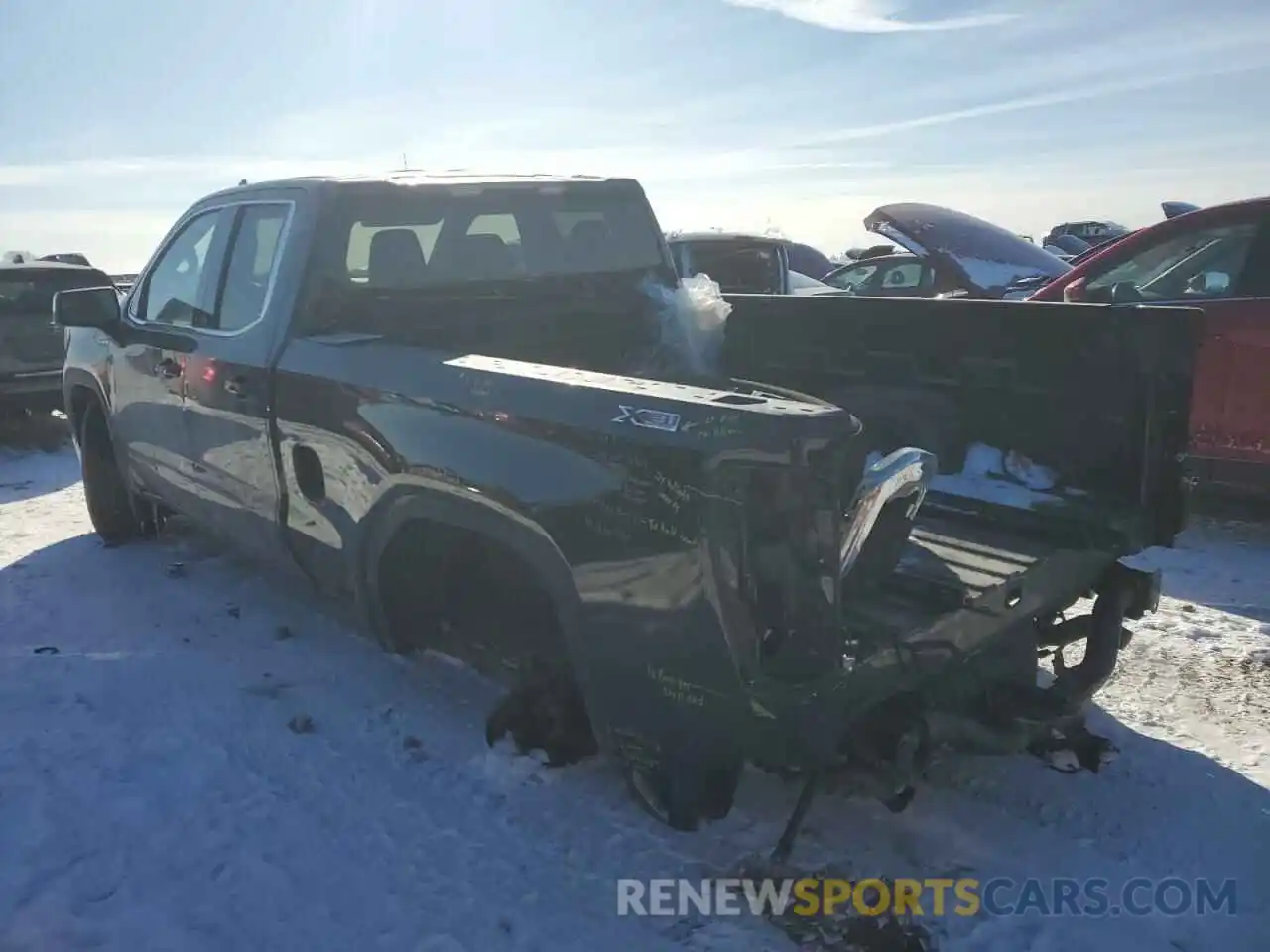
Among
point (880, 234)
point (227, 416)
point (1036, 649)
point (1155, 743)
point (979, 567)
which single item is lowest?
point (1155, 743)

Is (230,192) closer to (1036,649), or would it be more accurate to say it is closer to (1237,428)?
(1036,649)

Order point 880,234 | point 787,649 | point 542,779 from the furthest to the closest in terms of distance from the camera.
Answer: point 880,234 < point 542,779 < point 787,649

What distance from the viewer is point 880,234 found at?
9.05 m

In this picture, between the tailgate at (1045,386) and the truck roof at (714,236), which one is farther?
the truck roof at (714,236)

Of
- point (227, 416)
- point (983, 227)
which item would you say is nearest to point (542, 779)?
point (227, 416)

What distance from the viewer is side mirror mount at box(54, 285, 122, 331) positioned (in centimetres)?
495

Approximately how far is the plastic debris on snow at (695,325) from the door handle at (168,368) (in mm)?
2132

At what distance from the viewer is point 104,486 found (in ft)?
A: 19.9

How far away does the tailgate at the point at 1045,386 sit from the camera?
3.42 m

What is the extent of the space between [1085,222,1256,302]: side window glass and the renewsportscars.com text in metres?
4.31

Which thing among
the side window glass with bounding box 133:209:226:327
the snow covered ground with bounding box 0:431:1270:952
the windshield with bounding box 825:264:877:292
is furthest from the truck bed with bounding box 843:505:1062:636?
the windshield with bounding box 825:264:877:292

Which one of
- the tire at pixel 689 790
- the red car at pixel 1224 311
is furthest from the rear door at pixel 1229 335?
the tire at pixel 689 790

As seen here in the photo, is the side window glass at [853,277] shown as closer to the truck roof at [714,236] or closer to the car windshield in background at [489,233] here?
the truck roof at [714,236]

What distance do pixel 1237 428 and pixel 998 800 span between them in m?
3.60
